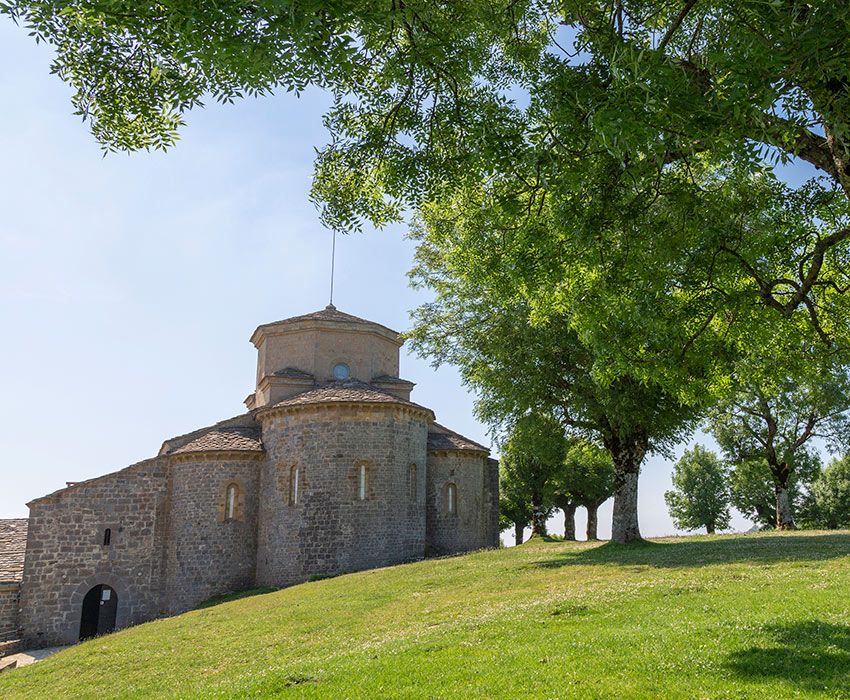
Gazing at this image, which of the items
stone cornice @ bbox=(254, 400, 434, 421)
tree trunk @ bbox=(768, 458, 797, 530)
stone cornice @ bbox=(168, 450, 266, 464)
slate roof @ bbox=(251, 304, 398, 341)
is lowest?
tree trunk @ bbox=(768, 458, 797, 530)

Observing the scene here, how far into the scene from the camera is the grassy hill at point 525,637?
24.4 feet

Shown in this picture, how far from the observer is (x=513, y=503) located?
151ft

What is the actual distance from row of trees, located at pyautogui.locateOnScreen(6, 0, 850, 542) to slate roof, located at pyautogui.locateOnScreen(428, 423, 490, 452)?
1624 centimetres

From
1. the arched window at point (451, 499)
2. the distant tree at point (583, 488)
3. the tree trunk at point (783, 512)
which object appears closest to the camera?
the arched window at point (451, 499)

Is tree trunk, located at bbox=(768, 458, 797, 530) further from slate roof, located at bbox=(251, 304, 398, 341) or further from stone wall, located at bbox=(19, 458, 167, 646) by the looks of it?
stone wall, located at bbox=(19, 458, 167, 646)

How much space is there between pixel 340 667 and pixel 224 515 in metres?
17.8

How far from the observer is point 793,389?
3195cm

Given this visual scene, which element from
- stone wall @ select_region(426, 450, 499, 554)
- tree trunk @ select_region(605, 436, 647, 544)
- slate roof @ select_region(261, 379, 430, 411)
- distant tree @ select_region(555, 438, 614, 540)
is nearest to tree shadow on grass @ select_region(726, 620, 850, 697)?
tree trunk @ select_region(605, 436, 647, 544)

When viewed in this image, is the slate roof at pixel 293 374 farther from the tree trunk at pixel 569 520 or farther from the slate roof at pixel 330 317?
the tree trunk at pixel 569 520

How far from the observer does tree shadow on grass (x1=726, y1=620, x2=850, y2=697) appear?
668 centimetres

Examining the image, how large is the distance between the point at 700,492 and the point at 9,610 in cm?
4321

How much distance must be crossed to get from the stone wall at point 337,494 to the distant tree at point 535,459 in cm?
459

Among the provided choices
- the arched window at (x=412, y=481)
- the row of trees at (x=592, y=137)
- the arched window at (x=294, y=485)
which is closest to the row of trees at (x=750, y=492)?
the arched window at (x=412, y=481)

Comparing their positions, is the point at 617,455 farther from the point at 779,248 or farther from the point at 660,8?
Answer: the point at 660,8
